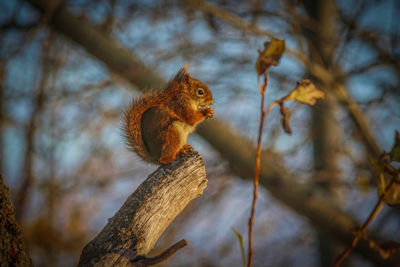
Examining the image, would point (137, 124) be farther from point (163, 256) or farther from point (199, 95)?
point (163, 256)

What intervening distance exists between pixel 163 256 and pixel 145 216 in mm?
155

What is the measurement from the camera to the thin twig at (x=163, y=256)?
63 centimetres

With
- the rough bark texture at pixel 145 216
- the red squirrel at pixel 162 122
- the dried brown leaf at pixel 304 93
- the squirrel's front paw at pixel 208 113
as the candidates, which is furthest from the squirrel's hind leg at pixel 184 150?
the dried brown leaf at pixel 304 93

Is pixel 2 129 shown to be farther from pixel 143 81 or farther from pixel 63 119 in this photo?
pixel 143 81

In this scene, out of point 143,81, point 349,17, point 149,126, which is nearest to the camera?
point 149,126

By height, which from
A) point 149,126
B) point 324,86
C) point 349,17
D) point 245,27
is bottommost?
point 149,126

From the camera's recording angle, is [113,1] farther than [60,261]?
No

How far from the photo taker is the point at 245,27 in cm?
239

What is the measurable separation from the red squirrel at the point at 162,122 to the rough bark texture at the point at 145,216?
139mm

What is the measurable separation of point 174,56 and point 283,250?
274 cm

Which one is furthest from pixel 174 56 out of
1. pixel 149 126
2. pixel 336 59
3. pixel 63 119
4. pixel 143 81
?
pixel 149 126

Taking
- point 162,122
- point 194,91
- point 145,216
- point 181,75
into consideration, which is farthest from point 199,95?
point 145,216

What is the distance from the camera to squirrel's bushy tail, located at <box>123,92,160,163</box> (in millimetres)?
1123

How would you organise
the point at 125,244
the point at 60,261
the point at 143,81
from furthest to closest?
the point at 60,261
the point at 143,81
the point at 125,244
